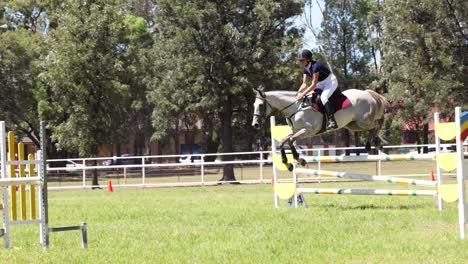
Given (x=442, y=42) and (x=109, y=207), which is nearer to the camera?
(x=109, y=207)

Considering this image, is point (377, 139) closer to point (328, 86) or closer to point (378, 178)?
point (378, 178)

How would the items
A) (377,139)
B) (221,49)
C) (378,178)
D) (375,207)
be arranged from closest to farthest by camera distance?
(378,178)
(375,207)
(377,139)
(221,49)

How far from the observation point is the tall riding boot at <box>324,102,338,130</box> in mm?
12656

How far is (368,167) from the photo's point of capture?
3453 centimetres

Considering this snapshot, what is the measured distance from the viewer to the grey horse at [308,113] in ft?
42.4

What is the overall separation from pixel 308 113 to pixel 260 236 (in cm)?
433

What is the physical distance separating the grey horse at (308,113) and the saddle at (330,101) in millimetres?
84

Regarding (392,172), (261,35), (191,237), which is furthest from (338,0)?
(191,237)

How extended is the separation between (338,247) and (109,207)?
8562mm

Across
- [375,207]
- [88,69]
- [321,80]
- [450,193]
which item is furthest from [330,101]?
[88,69]

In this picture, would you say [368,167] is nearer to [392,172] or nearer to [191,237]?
[392,172]

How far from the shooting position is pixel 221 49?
34250mm

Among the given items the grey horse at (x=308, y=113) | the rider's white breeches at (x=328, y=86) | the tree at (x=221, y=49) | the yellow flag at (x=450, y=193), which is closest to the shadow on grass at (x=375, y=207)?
the grey horse at (x=308, y=113)

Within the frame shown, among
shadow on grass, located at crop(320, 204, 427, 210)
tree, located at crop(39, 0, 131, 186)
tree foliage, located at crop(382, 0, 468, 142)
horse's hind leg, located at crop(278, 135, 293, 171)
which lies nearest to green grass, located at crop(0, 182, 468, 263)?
shadow on grass, located at crop(320, 204, 427, 210)
